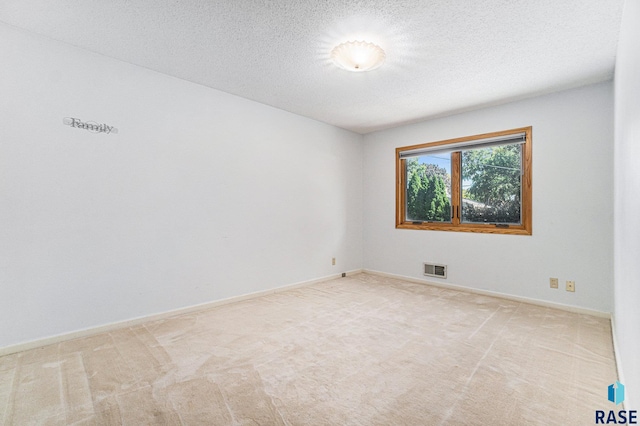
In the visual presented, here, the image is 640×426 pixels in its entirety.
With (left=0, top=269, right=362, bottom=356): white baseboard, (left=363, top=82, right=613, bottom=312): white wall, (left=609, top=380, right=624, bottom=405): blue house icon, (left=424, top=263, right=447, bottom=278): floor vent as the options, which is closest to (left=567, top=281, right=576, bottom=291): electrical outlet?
(left=363, top=82, right=613, bottom=312): white wall

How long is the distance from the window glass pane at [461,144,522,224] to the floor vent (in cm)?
78

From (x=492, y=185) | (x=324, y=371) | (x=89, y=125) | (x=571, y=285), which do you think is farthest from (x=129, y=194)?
(x=571, y=285)

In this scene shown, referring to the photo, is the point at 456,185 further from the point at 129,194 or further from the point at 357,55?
the point at 129,194

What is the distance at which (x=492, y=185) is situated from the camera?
4.07 m

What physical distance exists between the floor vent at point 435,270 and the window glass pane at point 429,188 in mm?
702

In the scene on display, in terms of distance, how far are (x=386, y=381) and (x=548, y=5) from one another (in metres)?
2.75

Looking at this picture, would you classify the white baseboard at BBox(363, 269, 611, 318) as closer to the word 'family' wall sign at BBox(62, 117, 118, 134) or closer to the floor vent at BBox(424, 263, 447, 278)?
the floor vent at BBox(424, 263, 447, 278)

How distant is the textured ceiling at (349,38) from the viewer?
208cm

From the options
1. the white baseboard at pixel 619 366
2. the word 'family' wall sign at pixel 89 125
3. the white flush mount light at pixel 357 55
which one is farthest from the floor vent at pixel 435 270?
the word 'family' wall sign at pixel 89 125

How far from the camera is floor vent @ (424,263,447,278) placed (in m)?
4.40

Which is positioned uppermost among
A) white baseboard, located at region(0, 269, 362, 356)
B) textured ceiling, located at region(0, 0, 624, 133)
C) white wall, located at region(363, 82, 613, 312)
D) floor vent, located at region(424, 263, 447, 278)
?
textured ceiling, located at region(0, 0, 624, 133)

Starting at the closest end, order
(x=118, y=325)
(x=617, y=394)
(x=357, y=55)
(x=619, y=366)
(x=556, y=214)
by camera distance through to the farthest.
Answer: (x=617, y=394) < (x=619, y=366) < (x=357, y=55) < (x=118, y=325) < (x=556, y=214)

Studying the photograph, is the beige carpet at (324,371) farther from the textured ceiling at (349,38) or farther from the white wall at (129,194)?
the textured ceiling at (349,38)

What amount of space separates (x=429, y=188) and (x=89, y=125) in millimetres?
4347
